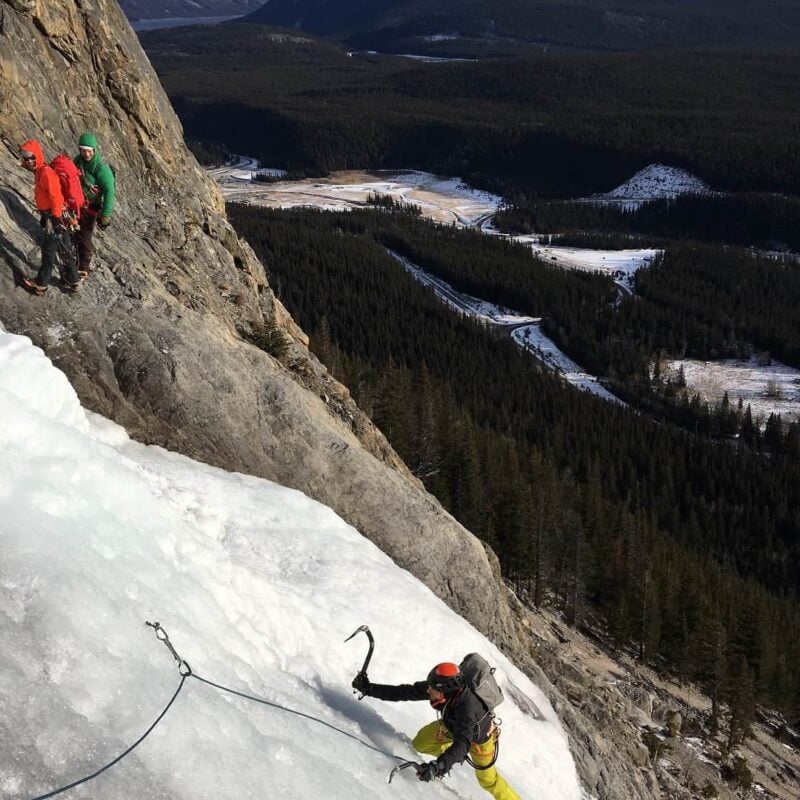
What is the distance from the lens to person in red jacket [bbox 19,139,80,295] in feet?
40.5

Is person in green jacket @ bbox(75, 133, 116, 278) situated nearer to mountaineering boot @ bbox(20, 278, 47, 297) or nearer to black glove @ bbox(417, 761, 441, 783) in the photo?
mountaineering boot @ bbox(20, 278, 47, 297)

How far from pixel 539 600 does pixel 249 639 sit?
136 feet

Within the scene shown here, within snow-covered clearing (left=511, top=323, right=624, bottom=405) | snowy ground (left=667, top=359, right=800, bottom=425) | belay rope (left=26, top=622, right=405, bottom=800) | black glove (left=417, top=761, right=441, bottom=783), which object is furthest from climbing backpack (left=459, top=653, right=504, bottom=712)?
snowy ground (left=667, top=359, right=800, bottom=425)

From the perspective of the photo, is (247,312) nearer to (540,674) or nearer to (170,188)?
(170,188)

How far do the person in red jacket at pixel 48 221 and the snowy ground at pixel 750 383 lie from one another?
111190mm

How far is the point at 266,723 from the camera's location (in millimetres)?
8039

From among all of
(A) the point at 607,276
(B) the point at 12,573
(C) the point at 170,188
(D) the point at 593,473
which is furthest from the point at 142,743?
(A) the point at 607,276

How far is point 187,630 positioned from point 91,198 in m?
9.03

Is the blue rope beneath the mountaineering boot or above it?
beneath

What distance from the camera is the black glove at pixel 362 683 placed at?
1012 centimetres

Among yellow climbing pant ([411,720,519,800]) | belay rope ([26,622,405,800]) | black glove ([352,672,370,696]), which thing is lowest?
yellow climbing pant ([411,720,519,800])

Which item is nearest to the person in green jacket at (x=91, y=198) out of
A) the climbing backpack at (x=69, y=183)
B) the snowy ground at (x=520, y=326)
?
the climbing backpack at (x=69, y=183)

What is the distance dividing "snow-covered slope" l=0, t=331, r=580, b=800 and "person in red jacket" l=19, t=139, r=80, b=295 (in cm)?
204

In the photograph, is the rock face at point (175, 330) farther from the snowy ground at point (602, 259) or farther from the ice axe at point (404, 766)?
A: the snowy ground at point (602, 259)
